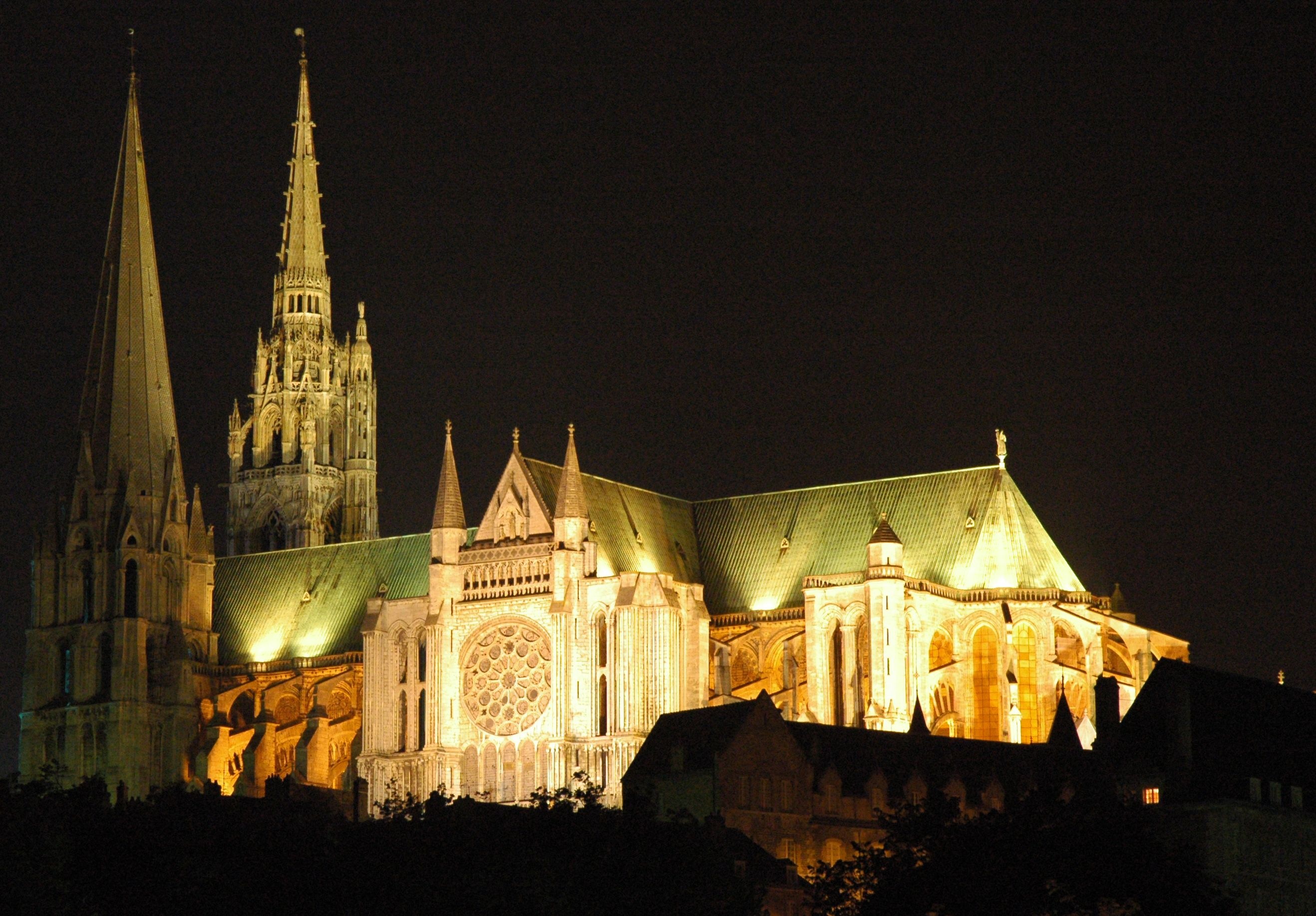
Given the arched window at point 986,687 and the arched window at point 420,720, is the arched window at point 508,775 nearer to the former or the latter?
the arched window at point 420,720

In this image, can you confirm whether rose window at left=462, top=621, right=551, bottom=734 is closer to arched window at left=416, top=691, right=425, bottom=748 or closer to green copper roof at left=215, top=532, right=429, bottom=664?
arched window at left=416, top=691, right=425, bottom=748

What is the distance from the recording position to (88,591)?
165m

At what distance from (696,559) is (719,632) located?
221 inches

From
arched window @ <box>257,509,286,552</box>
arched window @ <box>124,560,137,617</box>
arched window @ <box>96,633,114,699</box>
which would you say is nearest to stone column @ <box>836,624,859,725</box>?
arched window @ <box>124,560,137,617</box>

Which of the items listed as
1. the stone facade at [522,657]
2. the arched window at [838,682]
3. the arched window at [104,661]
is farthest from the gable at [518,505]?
the arched window at [104,661]

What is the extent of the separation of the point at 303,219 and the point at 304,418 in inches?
441

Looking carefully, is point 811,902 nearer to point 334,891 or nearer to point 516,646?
point 334,891

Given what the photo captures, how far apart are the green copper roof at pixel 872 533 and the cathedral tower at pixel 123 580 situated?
85.2 ft

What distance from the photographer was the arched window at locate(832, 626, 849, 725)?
144000 mm

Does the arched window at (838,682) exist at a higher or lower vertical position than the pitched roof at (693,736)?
higher

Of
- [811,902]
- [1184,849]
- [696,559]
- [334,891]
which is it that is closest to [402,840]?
[334,891]

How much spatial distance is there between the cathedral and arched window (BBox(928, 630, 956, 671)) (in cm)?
11

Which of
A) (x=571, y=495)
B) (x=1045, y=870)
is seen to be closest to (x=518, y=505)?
(x=571, y=495)

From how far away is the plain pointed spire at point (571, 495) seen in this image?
146 meters
